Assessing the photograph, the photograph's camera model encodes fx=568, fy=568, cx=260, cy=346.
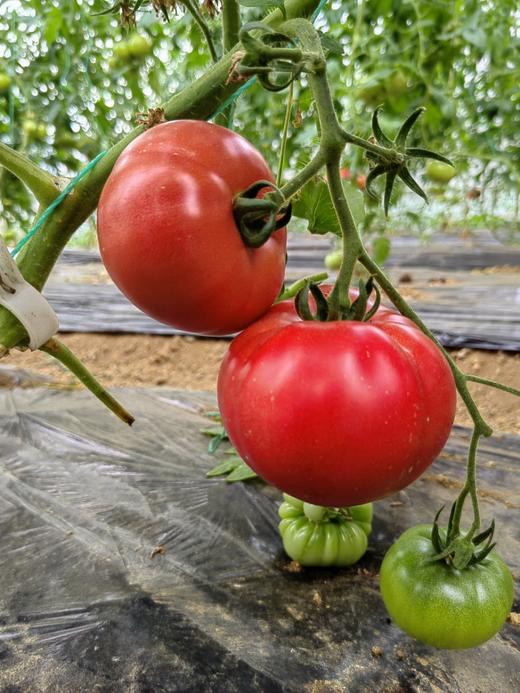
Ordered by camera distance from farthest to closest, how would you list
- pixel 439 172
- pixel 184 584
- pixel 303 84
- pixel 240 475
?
pixel 439 172, pixel 303 84, pixel 240 475, pixel 184 584

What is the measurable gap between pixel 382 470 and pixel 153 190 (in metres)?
0.23

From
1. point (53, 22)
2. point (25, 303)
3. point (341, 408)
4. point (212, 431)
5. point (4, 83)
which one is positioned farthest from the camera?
point (4, 83)

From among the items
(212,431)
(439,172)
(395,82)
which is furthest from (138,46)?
(212,431)

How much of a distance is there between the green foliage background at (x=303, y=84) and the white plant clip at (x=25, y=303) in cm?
84

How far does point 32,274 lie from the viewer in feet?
1.69

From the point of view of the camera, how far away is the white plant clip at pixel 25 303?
1.50ft

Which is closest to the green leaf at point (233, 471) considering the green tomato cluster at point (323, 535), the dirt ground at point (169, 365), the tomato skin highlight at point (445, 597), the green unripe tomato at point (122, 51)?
the green tomato cluster at point (323, 535)

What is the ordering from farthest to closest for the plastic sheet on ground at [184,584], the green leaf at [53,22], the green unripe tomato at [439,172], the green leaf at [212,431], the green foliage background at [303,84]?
the green unripe tomato at [439,172], the green foliage background at [303,84], the green leaf at [53,22], the green leaf at [212,431], the plastic sheet on ground at [184,584]

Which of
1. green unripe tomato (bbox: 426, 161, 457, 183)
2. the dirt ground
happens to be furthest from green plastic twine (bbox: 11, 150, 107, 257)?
green unripe tomato (bbox: 426, 161, 457, 183)

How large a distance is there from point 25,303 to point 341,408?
0.28m

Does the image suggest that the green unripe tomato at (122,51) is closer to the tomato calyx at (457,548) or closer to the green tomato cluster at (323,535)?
the green tomato cluster at (323,535)

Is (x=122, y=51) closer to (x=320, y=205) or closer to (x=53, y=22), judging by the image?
(x=53, y=22)

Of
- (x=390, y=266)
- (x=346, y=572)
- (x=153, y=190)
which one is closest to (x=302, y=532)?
(x=346, y=572)

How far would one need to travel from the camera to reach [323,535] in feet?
2.35
